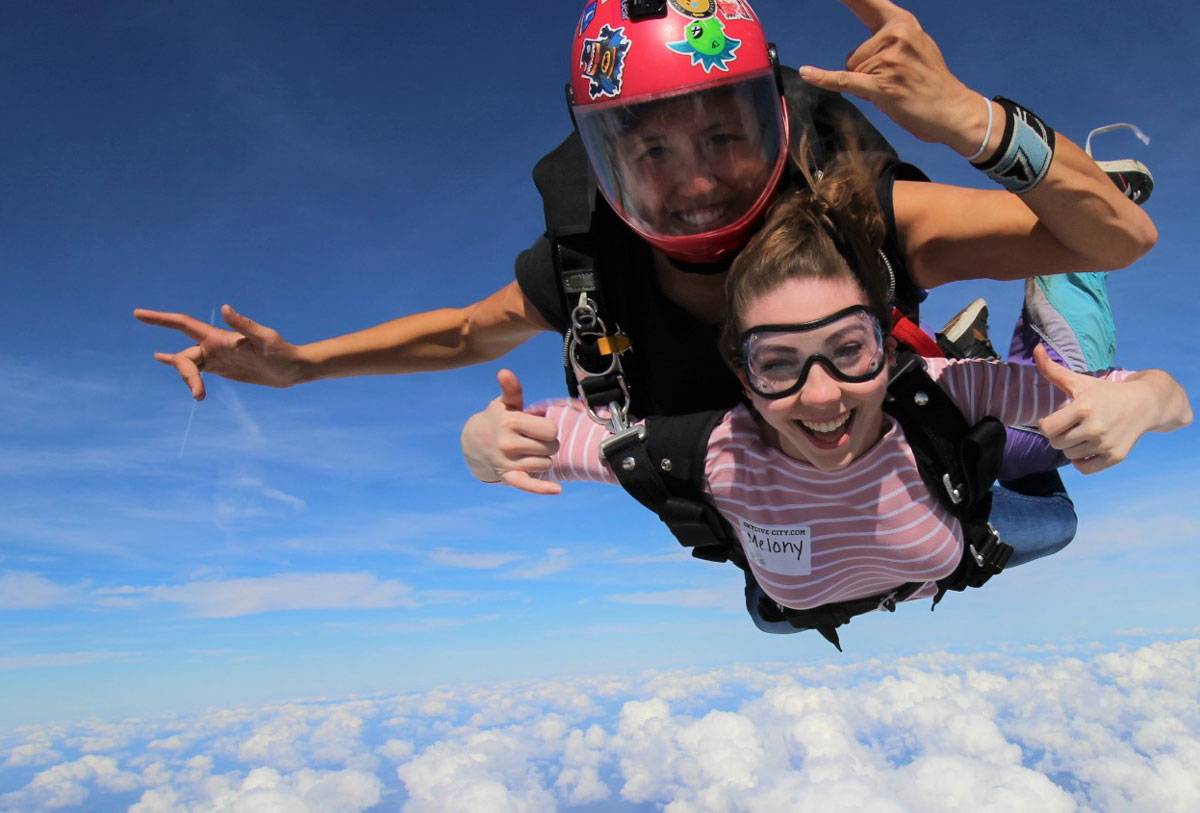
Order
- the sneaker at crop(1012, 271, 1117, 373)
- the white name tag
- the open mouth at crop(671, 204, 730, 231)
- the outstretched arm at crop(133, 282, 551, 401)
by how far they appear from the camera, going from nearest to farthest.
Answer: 1. the open mouth at crop(671, 204, 730, 231)
2. the white name tag
3. the outstretched arm at crop(133, 282, 551, 401)
4. the sneaker at crop(1012, 271, 1117, 373)

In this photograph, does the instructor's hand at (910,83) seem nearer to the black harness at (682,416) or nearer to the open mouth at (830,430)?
the black harness at (682,416)

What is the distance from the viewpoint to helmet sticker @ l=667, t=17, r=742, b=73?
10.2ft

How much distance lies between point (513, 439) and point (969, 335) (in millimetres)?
2759

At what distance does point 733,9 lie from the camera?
329 cm

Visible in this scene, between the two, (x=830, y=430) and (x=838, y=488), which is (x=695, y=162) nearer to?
(x=830, y=430)

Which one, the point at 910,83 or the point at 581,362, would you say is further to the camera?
the point at 581,362

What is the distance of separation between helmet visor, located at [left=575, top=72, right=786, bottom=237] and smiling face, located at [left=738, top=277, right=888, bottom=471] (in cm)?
39

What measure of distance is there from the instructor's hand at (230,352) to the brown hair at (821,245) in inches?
82.7

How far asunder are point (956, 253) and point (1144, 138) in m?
1.46

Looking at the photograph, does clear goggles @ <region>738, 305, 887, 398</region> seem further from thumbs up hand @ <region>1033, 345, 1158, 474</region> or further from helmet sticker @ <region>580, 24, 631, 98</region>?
helmet sticker @ <region>580, 24, 631, 98</region>

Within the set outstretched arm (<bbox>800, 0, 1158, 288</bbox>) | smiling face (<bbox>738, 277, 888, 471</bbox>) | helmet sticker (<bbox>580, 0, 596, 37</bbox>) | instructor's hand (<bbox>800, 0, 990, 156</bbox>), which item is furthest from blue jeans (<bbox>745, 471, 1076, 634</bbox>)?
helmet sticker (<bbox>580, 0, 596, 37</bbox>)

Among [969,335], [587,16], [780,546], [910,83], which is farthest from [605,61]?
[969,335]

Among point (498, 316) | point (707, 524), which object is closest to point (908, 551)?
point (707, 524)

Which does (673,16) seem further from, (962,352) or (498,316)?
(962,352)
